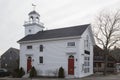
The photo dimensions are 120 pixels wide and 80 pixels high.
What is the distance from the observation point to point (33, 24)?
3466 cm

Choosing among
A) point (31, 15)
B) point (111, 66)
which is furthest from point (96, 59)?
point (31, 15)

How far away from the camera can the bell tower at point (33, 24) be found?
34719 mm

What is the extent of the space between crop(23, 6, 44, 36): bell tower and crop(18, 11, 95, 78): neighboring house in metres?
3.87

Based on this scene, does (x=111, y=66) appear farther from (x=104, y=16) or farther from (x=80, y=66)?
(x=80, y=66)

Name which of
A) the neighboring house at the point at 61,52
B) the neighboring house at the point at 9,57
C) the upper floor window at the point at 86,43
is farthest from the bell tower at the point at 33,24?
the neighboring house at the point at 9,57

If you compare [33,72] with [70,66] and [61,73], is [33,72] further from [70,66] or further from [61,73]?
[70,66]

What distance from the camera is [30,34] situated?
1372 inches

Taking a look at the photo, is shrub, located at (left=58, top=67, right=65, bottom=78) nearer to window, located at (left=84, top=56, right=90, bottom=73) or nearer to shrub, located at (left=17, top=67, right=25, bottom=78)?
window, located at (left=84, top=56, right=90, bottom=73)

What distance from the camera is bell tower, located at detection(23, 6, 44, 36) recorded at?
34719 mm

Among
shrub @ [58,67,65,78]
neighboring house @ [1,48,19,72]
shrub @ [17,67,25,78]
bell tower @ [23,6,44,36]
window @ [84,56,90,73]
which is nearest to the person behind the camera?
shrub @ [58,67,65,78]

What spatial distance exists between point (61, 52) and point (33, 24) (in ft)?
33.4

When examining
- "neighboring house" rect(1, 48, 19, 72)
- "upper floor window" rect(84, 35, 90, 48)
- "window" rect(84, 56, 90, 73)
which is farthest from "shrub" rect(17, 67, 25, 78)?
"neighboring house" rect(1, 48, 19, 72)

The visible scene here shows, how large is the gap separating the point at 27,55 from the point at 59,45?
21.7 feet

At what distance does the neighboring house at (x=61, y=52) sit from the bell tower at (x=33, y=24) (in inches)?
152
